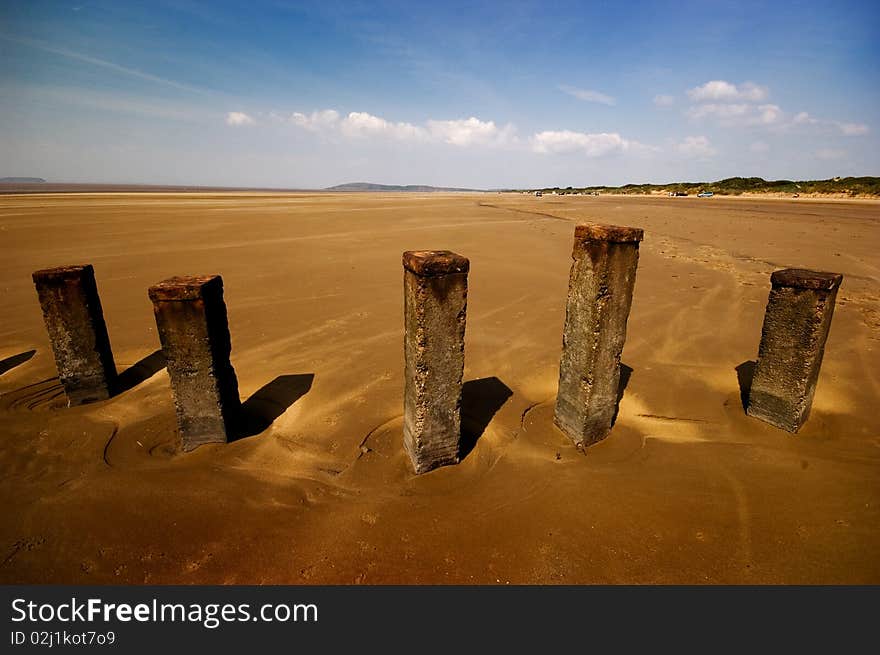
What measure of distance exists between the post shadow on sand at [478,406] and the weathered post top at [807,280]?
3.12 metres

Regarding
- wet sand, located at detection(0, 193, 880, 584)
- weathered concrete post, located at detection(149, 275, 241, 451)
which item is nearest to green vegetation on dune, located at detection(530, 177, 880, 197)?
wet sand, located at detection(0, 193, 880, 584)

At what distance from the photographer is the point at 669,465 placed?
3945mm

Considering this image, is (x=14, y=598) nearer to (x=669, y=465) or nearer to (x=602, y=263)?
(x=602, y=263)

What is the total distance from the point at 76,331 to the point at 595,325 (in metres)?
5.78

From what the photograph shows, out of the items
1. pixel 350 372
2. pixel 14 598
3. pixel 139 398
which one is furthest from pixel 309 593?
pixel 139 398

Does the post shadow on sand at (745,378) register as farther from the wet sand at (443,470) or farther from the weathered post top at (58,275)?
the weathered post top at (58,275)

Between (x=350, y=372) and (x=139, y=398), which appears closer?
(x=139, y=398)

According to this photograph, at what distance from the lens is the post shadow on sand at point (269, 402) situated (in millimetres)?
4480

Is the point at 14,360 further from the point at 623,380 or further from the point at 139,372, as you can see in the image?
the point at 623,380

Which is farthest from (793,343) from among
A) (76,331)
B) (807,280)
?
(76,331)

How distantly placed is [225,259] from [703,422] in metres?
12.7

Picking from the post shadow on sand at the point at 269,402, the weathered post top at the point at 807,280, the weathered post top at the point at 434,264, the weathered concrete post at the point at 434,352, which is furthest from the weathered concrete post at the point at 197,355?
the weathered post top at the point at 807,280

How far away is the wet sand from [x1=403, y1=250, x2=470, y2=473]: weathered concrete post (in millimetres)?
320

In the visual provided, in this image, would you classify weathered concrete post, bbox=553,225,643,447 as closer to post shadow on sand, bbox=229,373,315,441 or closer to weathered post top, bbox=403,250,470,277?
weathered post top, bbox=403,250,470,277
